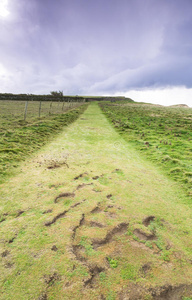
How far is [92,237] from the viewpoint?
10.3 feet

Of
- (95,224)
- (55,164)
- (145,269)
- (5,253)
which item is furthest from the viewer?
(55,164)

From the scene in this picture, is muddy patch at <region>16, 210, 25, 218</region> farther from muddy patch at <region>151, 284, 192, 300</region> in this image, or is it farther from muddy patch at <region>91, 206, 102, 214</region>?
muddy patch at <region>151, 284, 192, 300</region>

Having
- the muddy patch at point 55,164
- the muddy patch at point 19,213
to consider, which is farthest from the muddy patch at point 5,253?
the muddy patch at point 55,164

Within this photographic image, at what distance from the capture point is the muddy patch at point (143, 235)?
10.6ft

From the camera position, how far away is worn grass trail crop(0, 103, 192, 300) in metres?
2.33

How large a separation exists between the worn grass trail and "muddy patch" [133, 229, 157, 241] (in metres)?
0.02

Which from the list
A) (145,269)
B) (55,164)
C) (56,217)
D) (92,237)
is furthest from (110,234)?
Result: (55,164)

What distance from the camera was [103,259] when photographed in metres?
2.70

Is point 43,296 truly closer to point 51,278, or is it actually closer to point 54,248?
point 51,278

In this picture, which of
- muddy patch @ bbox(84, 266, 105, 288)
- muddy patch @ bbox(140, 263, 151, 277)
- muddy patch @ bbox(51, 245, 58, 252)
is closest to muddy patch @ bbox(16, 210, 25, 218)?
muddy patch @ bbox(51, 245, 58, 252)

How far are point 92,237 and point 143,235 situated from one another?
→ 42.8 inches

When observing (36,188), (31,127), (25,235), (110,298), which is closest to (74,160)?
(36,188)

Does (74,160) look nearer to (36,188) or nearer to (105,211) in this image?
(36,188)

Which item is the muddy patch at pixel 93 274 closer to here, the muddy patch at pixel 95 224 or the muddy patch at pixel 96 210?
the muddy patch at pixel 95 224
